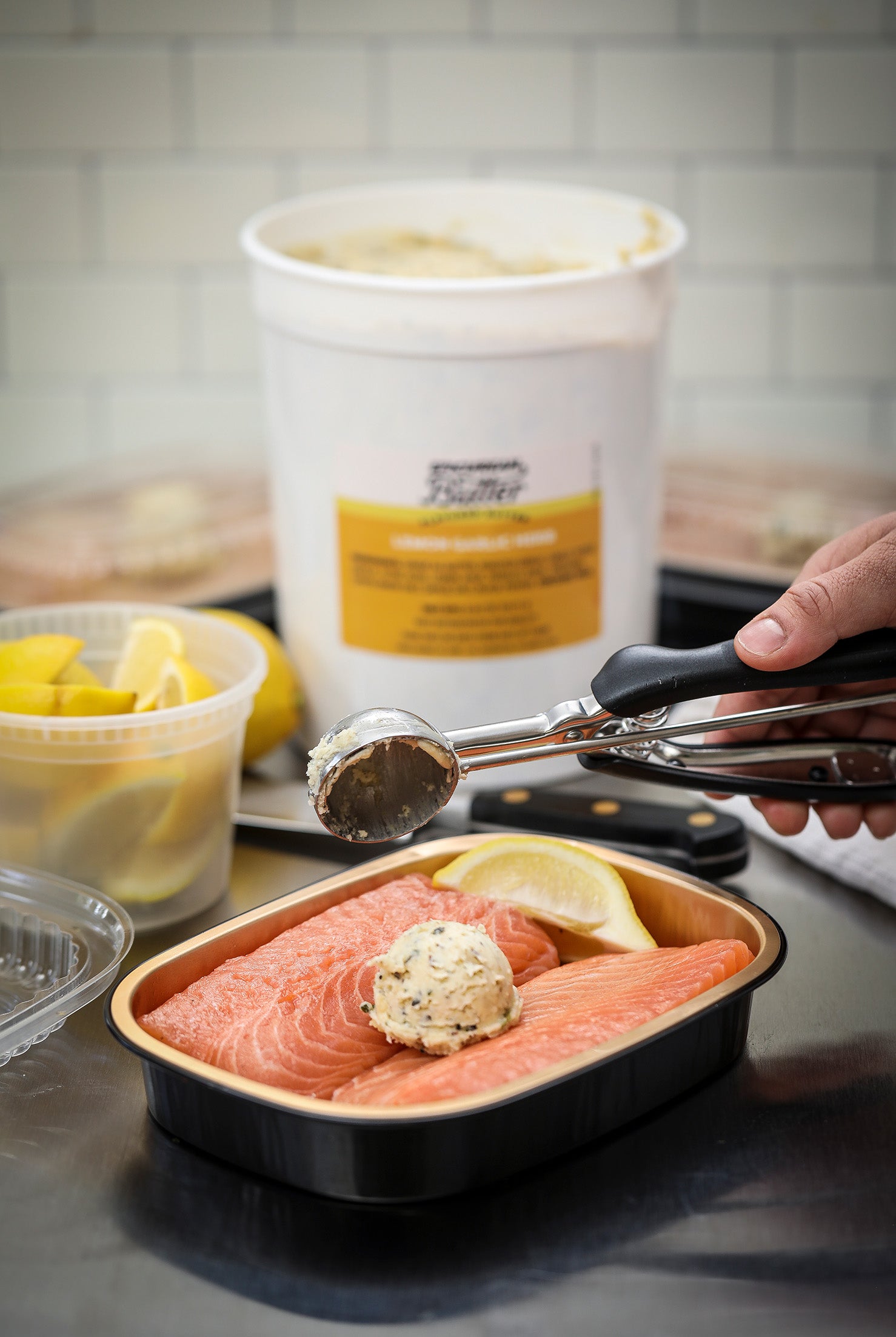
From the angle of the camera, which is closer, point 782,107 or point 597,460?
point 597,460

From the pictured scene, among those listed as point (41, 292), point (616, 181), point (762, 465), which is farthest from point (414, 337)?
point (41, 292)

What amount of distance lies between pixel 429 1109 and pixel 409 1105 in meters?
0.01

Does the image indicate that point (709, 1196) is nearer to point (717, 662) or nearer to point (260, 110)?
point (717, 662)

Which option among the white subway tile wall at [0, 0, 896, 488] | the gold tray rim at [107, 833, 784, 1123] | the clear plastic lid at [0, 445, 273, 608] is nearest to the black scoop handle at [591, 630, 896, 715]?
the gold tray rim at [107, 833, 784, 1123]

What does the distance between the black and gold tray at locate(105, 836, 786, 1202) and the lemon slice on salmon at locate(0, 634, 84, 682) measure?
0.68ft

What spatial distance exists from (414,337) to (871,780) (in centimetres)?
37

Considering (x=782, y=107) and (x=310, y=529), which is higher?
(x=782, y=107)

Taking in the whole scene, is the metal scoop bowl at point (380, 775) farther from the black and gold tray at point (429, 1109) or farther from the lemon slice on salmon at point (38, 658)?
the lemon slice on salmon at point (38, 658)

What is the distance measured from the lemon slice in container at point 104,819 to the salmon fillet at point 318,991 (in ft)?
0.39

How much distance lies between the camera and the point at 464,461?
833 mm

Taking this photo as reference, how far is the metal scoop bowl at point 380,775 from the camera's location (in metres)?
0.59

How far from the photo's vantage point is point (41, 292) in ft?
5.39

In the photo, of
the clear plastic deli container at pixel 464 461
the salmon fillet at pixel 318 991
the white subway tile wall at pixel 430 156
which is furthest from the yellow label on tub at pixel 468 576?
the white subway tile wall at pixel 430 156

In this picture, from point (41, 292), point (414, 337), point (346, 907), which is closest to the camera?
point (346, 907)
